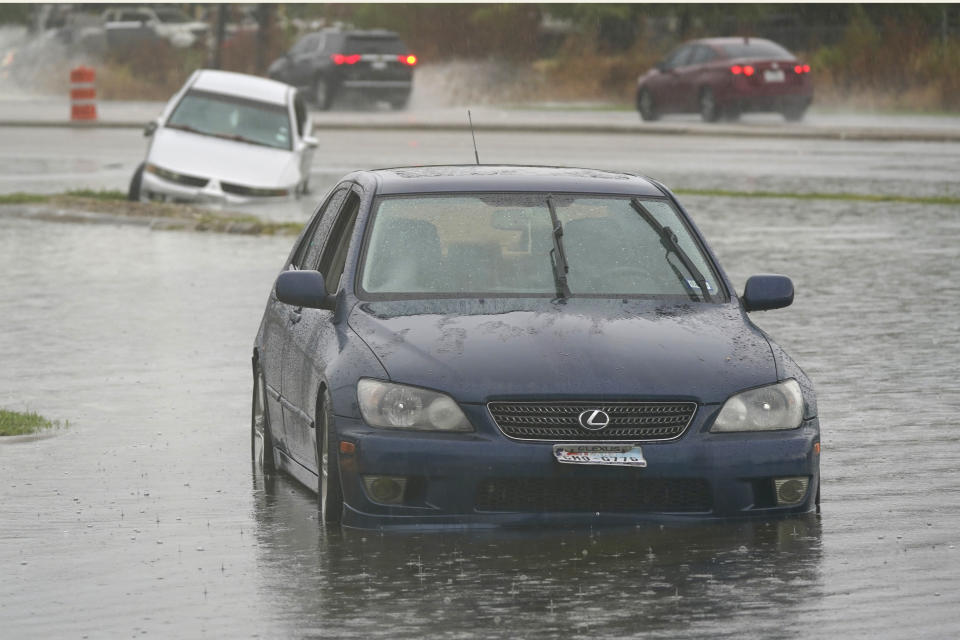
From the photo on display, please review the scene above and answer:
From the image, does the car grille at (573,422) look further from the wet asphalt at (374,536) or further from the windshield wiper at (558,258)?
the windshield wiper at (558,258)

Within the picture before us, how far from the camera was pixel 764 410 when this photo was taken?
318 inches

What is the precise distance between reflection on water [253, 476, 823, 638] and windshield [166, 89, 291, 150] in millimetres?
20294

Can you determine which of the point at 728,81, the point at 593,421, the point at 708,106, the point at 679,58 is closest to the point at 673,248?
the point at 593,421

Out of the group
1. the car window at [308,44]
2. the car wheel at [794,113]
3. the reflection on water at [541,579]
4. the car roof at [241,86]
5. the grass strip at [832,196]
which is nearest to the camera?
the reflection on water at [541,579]

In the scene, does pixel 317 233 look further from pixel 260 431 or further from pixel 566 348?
pixel 566 348

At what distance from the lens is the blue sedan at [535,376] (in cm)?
789

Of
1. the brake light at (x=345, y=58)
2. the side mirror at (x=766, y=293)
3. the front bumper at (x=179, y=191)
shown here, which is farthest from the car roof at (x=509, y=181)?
the brake light at (x=345, y=58)

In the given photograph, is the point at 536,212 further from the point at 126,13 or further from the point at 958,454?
the point at 126,13

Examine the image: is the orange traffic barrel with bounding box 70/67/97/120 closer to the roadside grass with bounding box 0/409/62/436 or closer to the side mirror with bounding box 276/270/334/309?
the roadside grass with bounding box 0/409/62/436

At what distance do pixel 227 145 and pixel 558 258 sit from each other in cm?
1977

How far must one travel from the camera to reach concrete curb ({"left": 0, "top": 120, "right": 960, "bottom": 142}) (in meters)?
41.4

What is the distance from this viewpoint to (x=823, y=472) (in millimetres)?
10031

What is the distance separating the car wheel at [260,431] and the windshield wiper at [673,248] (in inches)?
72.8

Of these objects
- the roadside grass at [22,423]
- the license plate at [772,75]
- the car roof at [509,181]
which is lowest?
the license plate at [772,75]
